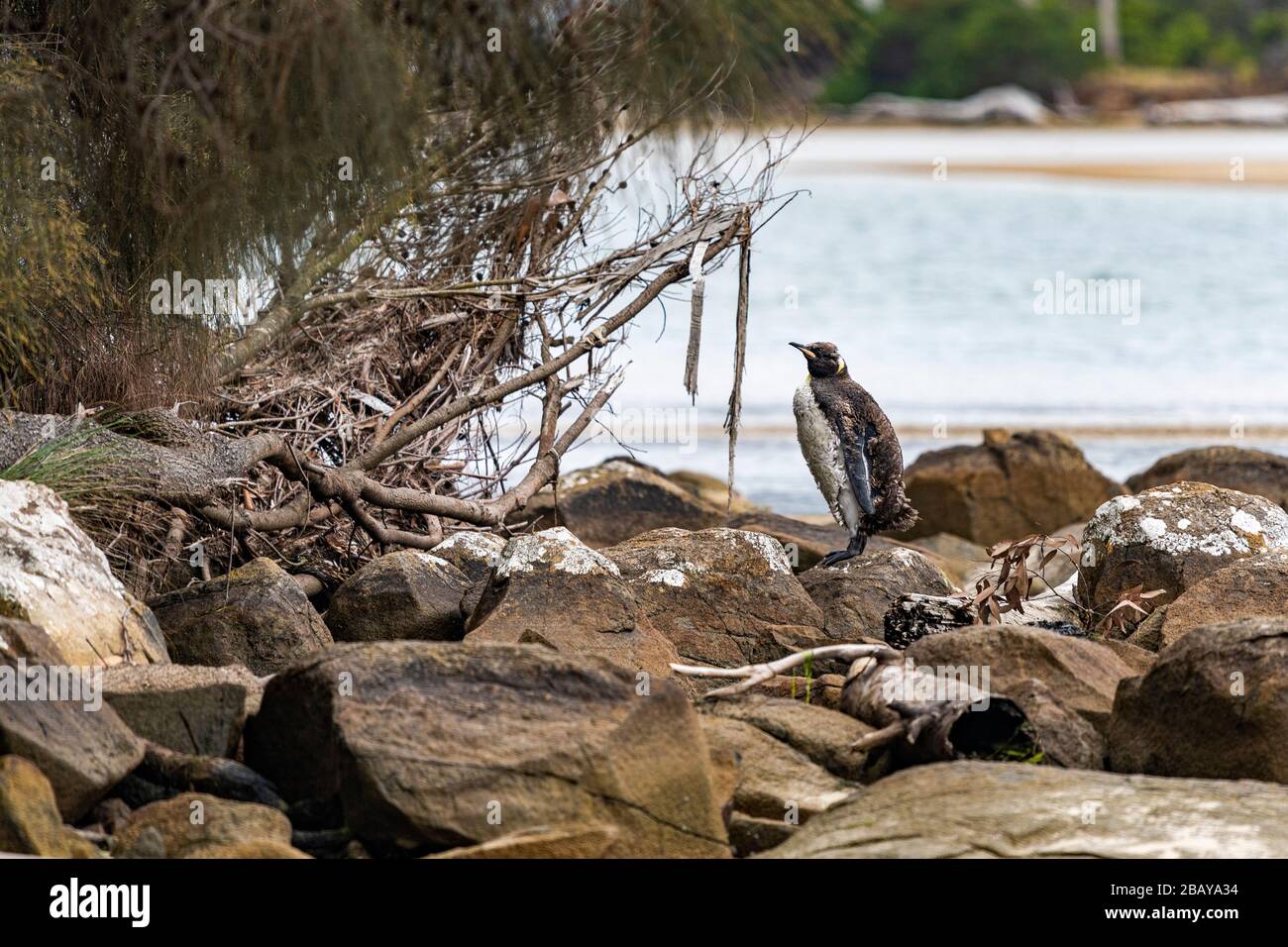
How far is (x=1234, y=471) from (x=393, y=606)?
17.0 ft

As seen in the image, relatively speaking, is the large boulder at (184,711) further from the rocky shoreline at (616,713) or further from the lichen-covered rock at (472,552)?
the lichen-covered rock at (472,552)

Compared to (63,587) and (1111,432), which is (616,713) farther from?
(1111,432)

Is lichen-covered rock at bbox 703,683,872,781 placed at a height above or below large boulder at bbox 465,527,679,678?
below

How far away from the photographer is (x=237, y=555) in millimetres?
6621

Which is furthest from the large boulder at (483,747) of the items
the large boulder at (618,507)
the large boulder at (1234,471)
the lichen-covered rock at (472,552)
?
the large boulder at (1234,471)

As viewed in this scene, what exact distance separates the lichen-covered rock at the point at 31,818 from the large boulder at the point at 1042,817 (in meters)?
1.66

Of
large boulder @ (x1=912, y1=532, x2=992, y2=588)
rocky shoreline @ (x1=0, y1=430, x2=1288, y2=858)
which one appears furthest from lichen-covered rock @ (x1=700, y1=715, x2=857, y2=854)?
large boulder @ (x1=912, y1=532, x2=992, y2=588)

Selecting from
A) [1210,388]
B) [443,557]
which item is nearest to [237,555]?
[443,557]

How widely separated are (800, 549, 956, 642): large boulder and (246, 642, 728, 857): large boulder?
1.85 metres

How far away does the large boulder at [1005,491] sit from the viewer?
1012 cm

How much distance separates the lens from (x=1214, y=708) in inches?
188

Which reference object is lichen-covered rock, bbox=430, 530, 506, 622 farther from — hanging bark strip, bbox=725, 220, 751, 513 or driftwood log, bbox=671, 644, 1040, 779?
driftwood log, bbox=671, 644, 1040, 779

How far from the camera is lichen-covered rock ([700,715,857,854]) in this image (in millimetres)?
4660
